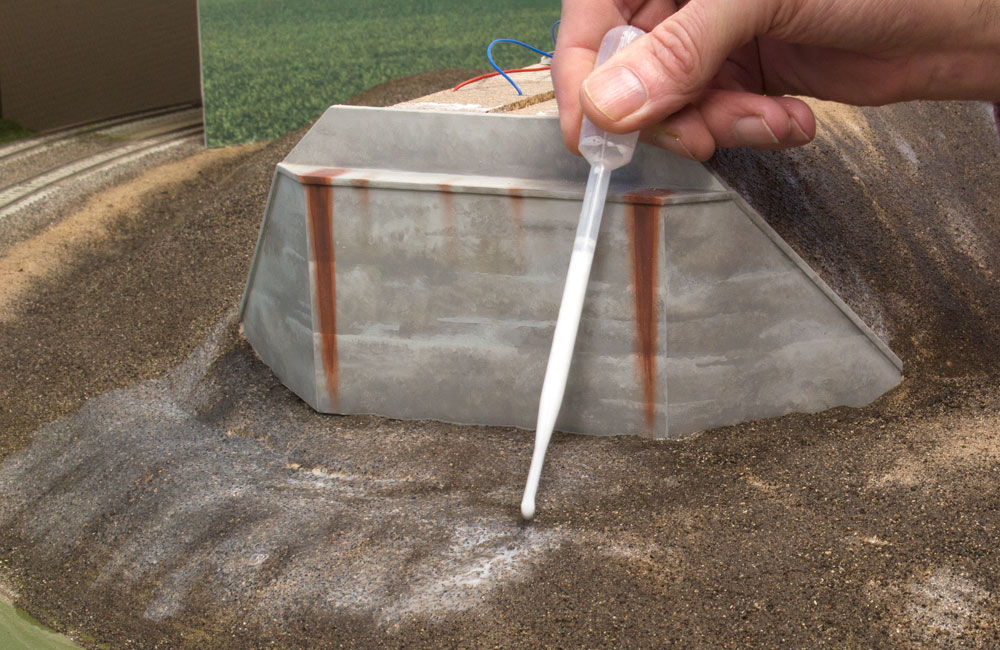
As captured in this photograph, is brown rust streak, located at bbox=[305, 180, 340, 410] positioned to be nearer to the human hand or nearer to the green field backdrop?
the human hand

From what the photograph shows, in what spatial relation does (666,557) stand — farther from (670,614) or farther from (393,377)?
(393,377)

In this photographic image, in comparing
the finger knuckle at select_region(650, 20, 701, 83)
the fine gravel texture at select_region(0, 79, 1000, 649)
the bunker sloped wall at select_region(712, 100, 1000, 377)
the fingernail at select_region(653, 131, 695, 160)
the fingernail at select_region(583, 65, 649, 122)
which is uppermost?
the finger knuckle at select_region(650, 20, 701, 83)

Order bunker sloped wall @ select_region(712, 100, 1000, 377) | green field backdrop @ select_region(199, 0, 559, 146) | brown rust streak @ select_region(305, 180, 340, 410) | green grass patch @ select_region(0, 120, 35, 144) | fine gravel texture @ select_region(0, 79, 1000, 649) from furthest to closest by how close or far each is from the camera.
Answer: green grass patch @ select_region(0, 120, 35, 144), green field backdrop @ select_region(199, 0, 559, 146), bunker sloped wall @ select_region(712, 100, 1000, 377), brown rust streak @ select_region(305, 180, 340, 410), fine gravel texture @ select_region(0, 79, 1000, 649)

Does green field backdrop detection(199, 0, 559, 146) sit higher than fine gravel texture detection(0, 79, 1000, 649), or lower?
higher

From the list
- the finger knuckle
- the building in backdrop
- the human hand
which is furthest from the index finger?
the building in backdrop

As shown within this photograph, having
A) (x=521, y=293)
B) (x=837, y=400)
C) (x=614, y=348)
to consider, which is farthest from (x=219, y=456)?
(x=837, y=400)

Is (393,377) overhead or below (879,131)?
below
